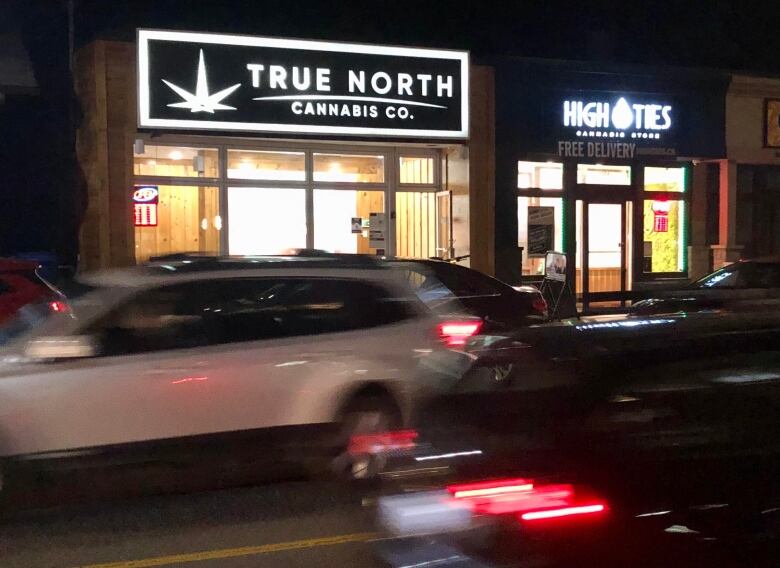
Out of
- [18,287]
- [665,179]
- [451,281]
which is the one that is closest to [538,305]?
[451,281]

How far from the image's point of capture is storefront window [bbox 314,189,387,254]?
17.7 m

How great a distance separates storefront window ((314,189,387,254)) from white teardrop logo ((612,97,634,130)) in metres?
4.85

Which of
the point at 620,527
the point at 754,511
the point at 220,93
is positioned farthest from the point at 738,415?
the point at 220,93

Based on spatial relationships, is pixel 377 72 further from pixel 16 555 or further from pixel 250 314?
pixel 16 555

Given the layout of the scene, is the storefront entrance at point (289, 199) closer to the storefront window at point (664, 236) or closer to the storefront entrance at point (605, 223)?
the storefront entrance at point (605, 223)

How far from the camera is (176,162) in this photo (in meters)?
16.5

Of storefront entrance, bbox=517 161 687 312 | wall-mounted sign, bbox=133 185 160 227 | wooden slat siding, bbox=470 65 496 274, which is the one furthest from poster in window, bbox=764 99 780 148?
wall-mounted sign, bbox=133 185 160 227

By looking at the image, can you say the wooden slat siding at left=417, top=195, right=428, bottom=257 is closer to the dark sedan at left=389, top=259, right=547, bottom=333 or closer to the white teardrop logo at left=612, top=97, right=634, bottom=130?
the white teardrop logo at left=612, top=97, right=634, bottom=130

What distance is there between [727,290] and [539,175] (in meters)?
6.77

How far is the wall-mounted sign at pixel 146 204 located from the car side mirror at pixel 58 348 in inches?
379

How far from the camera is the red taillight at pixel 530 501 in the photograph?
10.9 ft

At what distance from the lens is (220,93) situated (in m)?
15.5

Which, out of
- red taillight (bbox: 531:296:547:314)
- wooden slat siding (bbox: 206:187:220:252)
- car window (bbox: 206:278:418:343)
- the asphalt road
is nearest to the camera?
the asphalt road

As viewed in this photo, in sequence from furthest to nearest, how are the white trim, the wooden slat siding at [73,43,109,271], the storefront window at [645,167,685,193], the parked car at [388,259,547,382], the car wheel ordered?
1. the storefront window at [645,167,685,193]
2. the white trim
3. the wooden slat siding at [73,43,109,271]
4. the parked car at [388,259,547,382]
5. the car wheel
